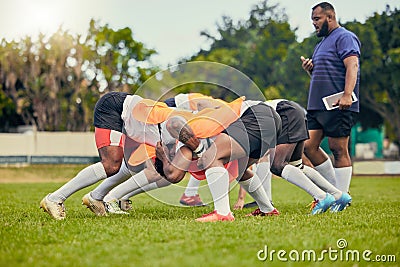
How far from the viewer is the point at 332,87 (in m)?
7.98

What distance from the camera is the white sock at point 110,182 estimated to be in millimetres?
7117

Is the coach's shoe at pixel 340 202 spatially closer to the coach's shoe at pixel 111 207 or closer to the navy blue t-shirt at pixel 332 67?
the navy blue t-shirt at pixel 332 67

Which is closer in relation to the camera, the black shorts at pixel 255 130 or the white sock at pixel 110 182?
the black shorts at pixel 255 130

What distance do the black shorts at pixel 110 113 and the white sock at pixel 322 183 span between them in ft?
7.42

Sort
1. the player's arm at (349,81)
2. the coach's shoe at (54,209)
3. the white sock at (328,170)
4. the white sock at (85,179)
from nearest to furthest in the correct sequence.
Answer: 1. the coach's shoe at (54,209)
2. the white sock at (85,179)
3. the player's arm at (349,81)
4. the white sock at (328,170)

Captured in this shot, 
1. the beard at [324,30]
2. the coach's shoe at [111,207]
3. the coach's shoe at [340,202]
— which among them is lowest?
the coach's shoe at [111,207]

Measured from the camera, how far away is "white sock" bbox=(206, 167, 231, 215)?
19.4 feet

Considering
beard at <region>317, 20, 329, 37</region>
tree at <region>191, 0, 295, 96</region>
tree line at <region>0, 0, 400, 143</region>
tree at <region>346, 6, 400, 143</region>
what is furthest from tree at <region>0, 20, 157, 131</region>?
beard at <region>317, 20, 329, 37</region>

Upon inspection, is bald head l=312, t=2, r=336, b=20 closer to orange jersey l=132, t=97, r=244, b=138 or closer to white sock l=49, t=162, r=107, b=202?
orange jersey l=132, t=97, r=244, b=138

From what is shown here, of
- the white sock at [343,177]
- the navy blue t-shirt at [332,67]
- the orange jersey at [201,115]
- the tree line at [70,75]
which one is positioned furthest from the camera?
the tree line at [70,75]

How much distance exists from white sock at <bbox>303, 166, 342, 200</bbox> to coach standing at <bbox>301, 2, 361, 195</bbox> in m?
0.73

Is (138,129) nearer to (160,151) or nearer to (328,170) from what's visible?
(160,151)

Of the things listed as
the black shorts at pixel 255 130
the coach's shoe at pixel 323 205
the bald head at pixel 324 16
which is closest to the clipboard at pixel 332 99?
the bald head at pixel 324 16

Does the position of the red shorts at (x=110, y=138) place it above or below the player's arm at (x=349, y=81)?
below
